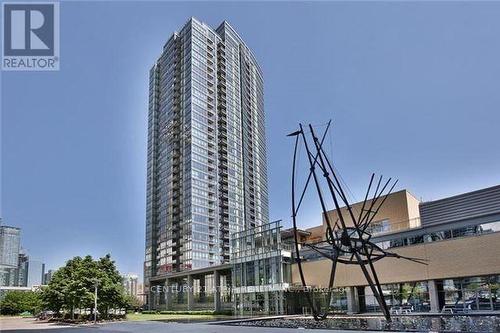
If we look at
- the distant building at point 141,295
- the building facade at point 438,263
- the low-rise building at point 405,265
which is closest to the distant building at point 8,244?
the distant building at point 141,295

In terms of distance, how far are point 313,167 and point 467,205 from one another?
735 inches

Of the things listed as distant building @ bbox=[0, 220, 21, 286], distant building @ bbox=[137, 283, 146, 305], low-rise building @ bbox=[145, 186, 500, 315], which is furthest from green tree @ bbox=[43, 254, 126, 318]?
distant building @ bbox=[137, 283, 146, 305]

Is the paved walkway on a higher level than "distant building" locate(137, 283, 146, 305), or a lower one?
higher

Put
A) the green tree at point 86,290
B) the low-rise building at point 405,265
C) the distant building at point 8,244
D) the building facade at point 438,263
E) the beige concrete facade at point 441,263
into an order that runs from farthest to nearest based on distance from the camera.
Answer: the distant building at point 8,244 < the green tree at point 86,290 < the low-rise building at point 405,265 < the building facade at point 438,263 < the beige concrete facade at point 441,263

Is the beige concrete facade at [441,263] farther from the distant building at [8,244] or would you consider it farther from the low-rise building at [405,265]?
the distant building at [8,244]

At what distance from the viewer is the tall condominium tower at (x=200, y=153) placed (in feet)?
375

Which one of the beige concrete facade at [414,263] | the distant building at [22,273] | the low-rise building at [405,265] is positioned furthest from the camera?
the distant building at [22,273]

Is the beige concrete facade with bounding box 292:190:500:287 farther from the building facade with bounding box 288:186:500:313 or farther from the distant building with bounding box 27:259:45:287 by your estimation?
the distant building with bounding box 27:259:45:287

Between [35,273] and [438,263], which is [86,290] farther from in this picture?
[35,273]

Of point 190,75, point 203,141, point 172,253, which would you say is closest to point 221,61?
point 190,75

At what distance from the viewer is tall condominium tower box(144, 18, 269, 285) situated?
11438 centimetres

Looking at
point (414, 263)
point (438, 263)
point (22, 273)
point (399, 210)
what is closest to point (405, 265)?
point (414, 263)

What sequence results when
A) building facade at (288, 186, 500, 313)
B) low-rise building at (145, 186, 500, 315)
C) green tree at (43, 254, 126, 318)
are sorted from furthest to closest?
green tree at (43, 254, 126, 318) < low-rise building at (145, 186, 500, 315) < building facade at (288, 186, 500, 313)

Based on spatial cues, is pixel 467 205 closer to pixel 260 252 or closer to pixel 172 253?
pixel 260 252
